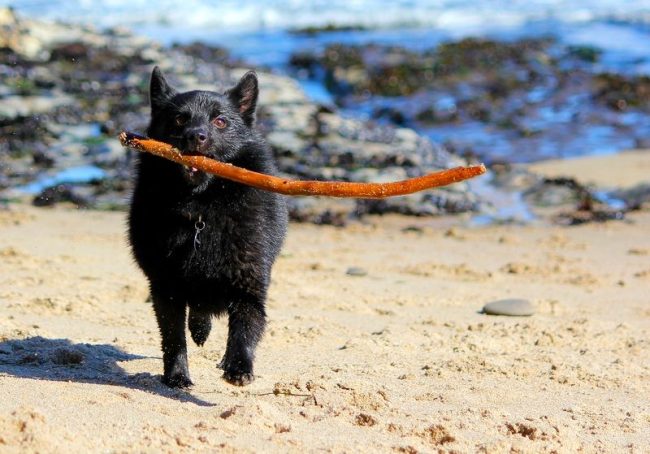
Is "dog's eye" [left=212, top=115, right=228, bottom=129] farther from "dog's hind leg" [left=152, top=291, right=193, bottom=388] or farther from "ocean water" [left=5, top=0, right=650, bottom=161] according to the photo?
"ocean water" [left=5, top=0, right=650, bottom=161]

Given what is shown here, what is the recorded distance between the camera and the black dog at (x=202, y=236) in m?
4.83

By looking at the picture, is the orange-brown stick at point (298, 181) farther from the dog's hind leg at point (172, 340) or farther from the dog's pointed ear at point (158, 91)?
the dog's hind leg at point (172, 340)

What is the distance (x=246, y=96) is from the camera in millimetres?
5508

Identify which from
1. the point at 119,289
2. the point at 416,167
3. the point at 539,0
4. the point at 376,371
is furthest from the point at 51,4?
the point at 376,371

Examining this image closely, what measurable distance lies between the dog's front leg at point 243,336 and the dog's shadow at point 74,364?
7.7 inches

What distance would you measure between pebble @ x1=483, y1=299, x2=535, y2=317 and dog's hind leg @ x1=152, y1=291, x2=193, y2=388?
2621 mm

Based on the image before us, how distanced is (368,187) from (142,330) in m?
2.30

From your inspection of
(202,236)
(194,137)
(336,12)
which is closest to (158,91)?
(194,137)

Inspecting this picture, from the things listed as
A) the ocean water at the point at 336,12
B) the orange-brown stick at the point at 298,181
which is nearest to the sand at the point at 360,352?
the orange-brown stick at the point at 298,181

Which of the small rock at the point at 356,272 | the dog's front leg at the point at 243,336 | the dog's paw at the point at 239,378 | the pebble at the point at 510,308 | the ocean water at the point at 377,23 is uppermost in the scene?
the dog's front leg at the point at 243,336

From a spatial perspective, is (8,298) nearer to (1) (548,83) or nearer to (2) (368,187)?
(2) (368,187)

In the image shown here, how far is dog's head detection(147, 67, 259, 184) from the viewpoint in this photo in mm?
4867

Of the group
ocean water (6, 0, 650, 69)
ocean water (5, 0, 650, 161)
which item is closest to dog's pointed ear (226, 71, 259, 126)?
ocean water (5, 0, 650, 161)

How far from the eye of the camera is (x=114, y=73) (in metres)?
16.0
